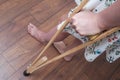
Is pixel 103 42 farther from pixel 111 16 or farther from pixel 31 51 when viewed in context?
pixel 31 51

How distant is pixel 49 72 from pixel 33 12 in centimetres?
45

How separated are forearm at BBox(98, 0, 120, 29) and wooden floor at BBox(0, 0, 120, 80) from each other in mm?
584

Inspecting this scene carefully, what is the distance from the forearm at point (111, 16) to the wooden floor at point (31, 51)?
584 mm

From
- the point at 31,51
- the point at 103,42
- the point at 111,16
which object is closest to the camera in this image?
the point at 111,16

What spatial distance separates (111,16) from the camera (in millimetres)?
669

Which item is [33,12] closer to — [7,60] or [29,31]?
[29,31]

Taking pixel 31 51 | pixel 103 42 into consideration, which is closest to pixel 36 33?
pixel 31 51

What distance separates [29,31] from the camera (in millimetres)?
1287

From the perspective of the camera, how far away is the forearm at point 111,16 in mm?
656

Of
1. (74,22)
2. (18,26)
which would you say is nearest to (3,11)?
(18,26)

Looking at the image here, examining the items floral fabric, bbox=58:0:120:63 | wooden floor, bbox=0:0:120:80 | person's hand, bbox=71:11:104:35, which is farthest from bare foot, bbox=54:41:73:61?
person's hand, bbox=71:11:104:35

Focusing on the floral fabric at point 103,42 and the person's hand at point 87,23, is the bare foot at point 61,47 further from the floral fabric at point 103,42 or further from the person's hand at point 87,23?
the person's hand at point 87,23

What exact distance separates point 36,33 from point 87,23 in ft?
2.02

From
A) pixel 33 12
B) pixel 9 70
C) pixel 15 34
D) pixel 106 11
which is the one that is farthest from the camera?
pixel 33 12
